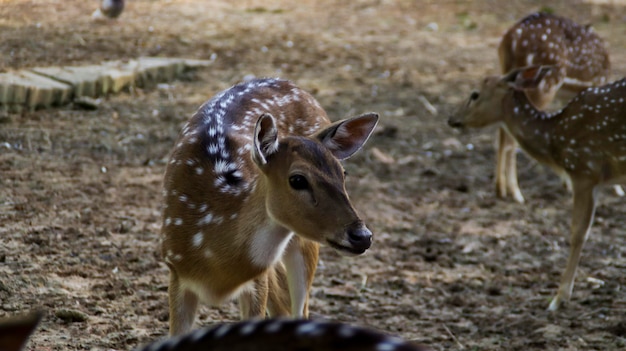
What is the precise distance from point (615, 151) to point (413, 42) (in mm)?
6713

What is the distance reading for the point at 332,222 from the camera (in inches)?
145

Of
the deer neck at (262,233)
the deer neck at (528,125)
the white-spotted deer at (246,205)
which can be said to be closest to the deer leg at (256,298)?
the white-spotted deer at (246,205)

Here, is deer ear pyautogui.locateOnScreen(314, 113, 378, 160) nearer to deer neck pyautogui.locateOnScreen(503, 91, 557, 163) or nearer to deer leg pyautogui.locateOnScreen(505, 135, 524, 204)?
deer neck pyautogui.locateOnScreen(503, 91, 557, 163)

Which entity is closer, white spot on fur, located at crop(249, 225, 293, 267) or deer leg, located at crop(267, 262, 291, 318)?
white spot on fur, located at crop(249, 225, 293, 267)

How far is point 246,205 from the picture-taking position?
3992 millimetres

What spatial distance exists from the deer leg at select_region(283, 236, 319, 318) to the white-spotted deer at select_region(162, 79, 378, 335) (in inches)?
0.5

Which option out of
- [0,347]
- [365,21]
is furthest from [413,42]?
[0,347]

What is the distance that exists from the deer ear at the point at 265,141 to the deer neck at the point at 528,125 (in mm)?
3004

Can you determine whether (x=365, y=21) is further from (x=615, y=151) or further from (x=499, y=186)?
(x=615, y=151)

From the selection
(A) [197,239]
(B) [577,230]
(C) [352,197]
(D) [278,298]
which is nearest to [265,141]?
(A) [197,239]

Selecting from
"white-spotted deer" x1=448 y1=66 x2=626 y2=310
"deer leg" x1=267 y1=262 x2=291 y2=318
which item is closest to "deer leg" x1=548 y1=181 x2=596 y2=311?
"white-spotted deer" x1=448 y1=66 x2=626 y2=310

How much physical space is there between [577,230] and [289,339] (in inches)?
162

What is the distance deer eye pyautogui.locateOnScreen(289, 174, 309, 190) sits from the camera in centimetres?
377

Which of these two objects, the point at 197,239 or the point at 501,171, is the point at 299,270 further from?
the point at 501,171
